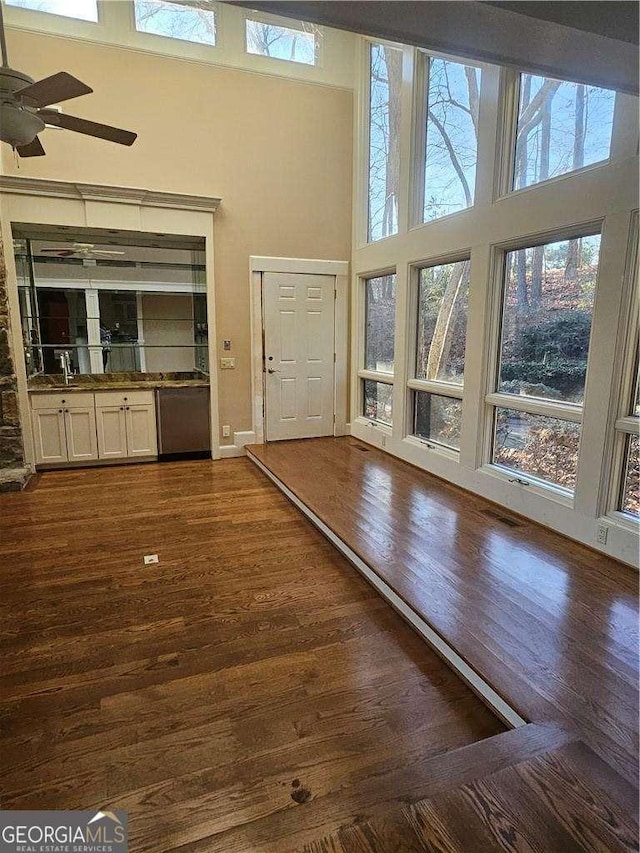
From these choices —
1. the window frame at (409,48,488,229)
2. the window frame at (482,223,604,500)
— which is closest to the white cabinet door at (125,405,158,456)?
the window frame at (409,48,488,229)

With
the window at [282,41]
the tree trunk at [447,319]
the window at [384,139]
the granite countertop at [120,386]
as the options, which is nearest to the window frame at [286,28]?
the window at [282,41]

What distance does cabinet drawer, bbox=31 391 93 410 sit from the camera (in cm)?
491

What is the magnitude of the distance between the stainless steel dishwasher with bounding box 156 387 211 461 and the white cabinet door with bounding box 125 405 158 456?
7 centimetres

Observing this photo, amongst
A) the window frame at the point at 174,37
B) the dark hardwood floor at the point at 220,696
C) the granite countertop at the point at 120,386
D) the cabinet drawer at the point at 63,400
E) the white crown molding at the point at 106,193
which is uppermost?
the window frame at the point at 174,37

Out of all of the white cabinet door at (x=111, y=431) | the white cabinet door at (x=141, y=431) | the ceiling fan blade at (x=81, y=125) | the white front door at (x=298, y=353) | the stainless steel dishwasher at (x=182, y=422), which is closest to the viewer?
the ceiling fan blade at (x=81, y=125)

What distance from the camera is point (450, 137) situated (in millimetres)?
4250

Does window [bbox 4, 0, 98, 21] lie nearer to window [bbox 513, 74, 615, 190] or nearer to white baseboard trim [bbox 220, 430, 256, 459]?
window [bbox 513, 74, 615, 190]

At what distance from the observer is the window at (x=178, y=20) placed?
4719mm

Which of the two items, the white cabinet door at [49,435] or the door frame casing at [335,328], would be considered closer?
the white cabinet door at [49,435]

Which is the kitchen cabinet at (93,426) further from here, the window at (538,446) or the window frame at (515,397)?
the window at (538,446)

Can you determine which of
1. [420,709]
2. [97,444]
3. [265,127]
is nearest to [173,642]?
[420,709]

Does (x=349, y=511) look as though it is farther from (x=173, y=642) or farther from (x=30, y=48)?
(x=30, y=48)

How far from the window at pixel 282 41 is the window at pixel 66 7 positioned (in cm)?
152

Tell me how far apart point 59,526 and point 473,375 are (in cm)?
353
